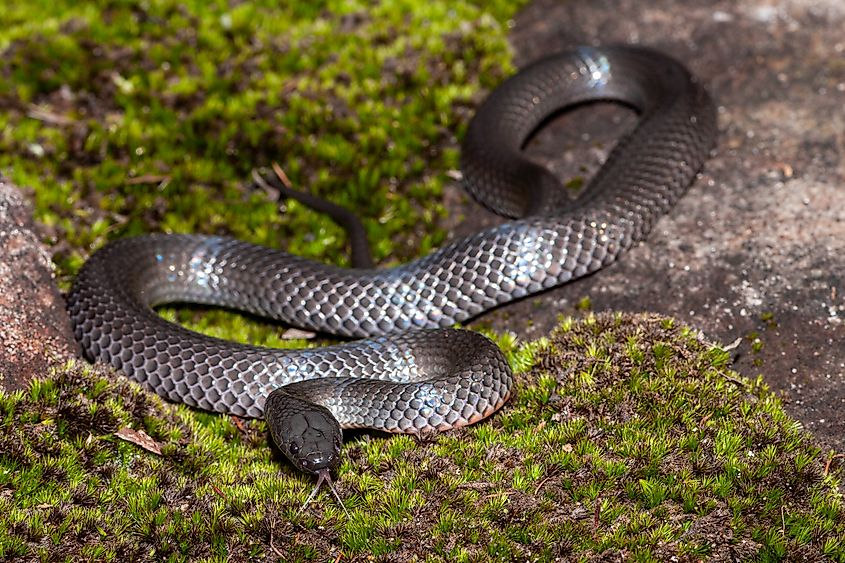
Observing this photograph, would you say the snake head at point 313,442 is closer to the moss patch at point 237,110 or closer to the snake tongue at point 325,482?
the snake tongue at point 325,482

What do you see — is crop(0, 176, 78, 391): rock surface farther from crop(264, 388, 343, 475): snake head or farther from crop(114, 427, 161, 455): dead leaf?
crop(264, 388, 343, 475): snake head

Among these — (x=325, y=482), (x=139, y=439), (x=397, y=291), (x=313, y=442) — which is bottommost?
(x=139, y=439)

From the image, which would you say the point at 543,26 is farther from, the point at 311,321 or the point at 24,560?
the point at 24,560

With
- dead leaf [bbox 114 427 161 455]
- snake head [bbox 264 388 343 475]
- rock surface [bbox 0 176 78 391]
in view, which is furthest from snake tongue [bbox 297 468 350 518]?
rock surface [bbox 0 176 78 391]

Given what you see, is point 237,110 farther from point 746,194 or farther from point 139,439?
point 746,194

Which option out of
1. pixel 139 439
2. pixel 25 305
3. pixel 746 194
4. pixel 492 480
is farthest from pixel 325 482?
pixel 746 194

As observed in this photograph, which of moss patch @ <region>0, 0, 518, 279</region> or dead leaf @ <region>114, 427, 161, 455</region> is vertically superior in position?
moss patch @ <region>0, 0, 518, 279</region>
